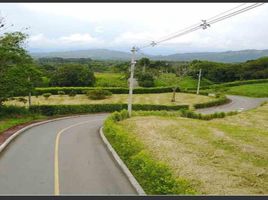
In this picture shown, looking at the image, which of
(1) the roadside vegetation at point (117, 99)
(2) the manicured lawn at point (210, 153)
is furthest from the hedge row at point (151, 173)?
(1) the roadside vegetation at point (117, 99)

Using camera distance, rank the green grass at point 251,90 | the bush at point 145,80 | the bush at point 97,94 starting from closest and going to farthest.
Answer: the bush at point 97,94
the green grass at point 251,90
the bush at point 145,80

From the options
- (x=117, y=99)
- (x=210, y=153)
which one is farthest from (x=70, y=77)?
(x=210, y=153)

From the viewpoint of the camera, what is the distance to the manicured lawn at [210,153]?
14.1 meters

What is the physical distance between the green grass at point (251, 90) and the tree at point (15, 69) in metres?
48.9

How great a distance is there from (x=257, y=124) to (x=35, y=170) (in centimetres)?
2729

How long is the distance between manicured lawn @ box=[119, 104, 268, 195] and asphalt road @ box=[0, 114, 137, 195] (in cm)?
248

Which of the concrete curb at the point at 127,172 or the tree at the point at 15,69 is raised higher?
the tree at the point at 15,69

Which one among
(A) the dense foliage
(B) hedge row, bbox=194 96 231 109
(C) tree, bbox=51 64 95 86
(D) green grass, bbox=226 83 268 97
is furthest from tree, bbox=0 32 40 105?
(A) the dense foliage

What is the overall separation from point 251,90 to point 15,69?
54842 millimetres

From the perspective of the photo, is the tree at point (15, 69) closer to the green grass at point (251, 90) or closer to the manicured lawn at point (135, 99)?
the manicured lawn at point (135, 99)

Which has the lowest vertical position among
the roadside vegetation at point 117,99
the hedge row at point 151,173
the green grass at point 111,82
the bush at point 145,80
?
the roadside vegetation at point 117,99

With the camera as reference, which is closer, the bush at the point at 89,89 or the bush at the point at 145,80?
the bush at the point at 89,89

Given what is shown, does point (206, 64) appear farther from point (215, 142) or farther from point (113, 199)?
point (113, 199)

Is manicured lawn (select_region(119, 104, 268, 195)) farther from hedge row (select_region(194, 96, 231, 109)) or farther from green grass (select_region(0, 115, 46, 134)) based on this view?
hedge row (select_region(194, 96, 231, 109))
